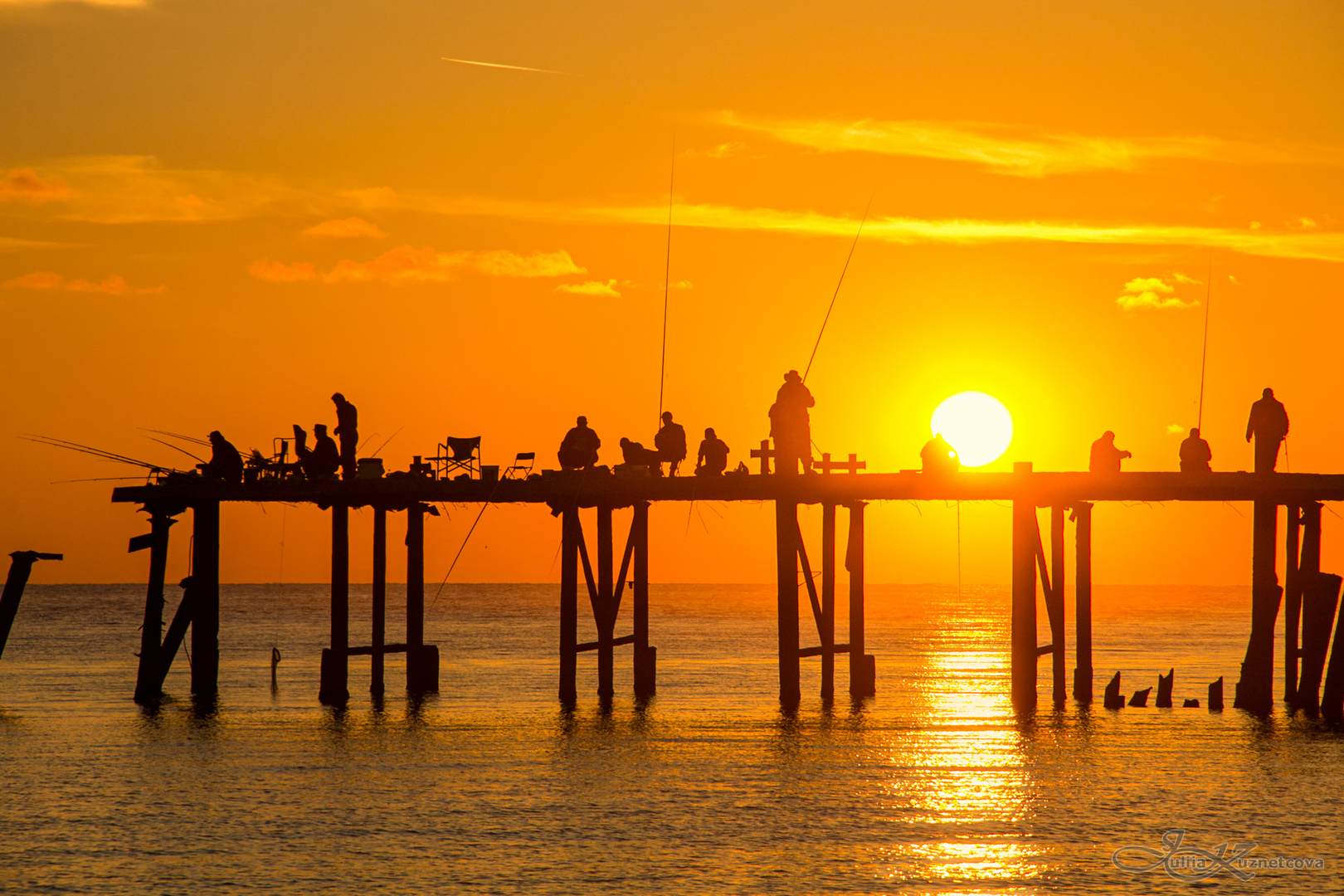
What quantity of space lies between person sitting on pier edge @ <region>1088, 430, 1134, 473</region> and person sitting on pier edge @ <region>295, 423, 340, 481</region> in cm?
1557

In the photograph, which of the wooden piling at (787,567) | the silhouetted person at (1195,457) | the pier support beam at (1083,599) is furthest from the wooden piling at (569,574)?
the silhouetted person at (1195,457)

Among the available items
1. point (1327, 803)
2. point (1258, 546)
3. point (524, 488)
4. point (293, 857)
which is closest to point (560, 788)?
point (293, 857)

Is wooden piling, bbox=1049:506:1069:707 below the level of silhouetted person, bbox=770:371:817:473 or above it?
below

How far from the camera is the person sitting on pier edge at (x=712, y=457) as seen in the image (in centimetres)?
3062

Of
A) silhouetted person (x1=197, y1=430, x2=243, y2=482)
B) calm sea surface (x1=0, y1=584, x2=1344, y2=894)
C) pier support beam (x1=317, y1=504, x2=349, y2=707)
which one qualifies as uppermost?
silhouetted person (x1=197, y1=430, x2=243, y2=482)

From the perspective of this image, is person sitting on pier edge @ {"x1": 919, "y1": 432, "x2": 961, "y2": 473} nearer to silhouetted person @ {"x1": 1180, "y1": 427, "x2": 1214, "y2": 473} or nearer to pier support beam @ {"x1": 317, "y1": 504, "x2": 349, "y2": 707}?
silhouetted person @ {"x1": 1180, "y1": 427, "x2": 1214, "y2": 473}

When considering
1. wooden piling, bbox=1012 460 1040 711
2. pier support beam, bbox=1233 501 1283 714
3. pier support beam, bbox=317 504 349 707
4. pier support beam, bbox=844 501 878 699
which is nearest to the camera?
pier support beam, bbox=1233 501 1283 714

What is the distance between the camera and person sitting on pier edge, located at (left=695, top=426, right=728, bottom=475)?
30625 mm

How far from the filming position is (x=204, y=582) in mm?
35031

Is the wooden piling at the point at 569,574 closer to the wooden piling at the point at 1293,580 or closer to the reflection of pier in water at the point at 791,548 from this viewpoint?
the reflection of pier in water at the point at 791,548

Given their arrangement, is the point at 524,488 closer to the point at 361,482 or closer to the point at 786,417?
the point at 361,482

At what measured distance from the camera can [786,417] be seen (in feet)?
97.9

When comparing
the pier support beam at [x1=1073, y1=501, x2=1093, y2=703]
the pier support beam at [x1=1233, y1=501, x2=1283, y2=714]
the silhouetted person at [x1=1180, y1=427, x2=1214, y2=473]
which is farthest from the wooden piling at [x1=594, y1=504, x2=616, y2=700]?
the pier support beam at [x1=1233, y1=501, x2=1283, y2=714]

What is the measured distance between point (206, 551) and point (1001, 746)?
60.0ft
